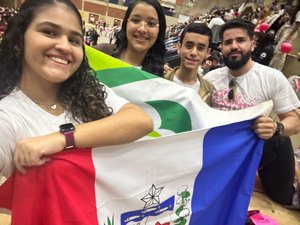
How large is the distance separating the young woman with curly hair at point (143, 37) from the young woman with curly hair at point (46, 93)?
71 centimetres

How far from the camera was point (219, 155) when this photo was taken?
1.24 m

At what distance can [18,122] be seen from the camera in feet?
2.85

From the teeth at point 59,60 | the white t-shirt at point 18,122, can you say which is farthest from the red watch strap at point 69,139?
the teeth at point 59,60

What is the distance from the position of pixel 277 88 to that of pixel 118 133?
4.43 feet

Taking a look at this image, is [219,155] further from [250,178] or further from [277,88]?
[277,88]

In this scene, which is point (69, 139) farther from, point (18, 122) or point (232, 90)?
point (232, 90)

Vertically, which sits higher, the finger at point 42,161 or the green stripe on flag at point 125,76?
the green stripe on flag at point 125,76

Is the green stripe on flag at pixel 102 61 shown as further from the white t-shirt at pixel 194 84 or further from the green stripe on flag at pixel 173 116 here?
the white t-shirt at pixel 194 84

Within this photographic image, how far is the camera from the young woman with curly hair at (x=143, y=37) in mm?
1681

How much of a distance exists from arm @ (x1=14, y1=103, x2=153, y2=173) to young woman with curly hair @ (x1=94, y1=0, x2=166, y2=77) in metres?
0.74

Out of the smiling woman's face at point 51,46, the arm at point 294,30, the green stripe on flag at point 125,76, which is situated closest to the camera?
the smiling woman's face at point 51,46

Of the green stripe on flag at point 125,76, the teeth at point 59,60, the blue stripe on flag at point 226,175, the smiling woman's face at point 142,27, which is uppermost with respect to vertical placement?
the smiling woman's face at point 142,27

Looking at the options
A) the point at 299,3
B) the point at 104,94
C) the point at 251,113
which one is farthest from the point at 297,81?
the point at 104,94

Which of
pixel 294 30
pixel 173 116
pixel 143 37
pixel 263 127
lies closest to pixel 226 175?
pixel 263 127
